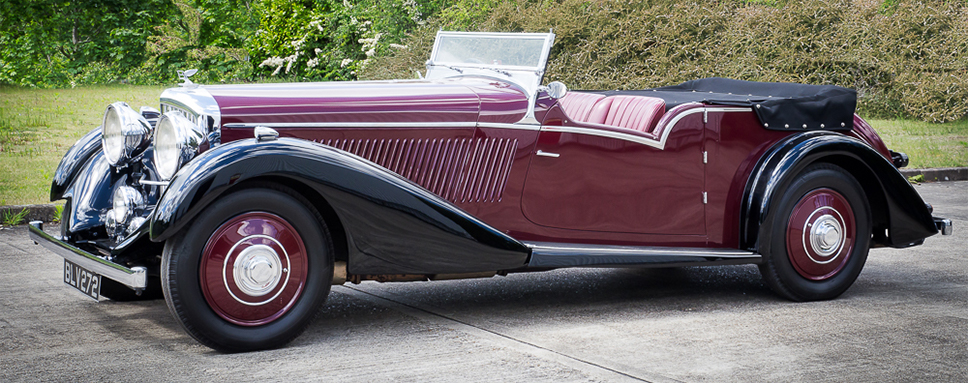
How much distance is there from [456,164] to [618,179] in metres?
0.84

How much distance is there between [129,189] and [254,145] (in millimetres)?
868

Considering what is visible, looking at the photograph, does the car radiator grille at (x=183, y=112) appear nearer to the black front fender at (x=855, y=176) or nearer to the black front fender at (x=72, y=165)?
the black front fender at (x=72, y=165)

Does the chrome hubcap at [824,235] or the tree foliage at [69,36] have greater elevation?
the tree foliage at [69,36]

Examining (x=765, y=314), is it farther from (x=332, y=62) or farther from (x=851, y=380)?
(x=332, y=62)

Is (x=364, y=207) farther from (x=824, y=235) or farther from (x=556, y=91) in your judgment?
(x=824, y=235)

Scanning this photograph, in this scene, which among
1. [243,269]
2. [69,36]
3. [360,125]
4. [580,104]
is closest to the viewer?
[243,269]

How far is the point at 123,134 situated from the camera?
4012mm

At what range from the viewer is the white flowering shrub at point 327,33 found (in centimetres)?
1475

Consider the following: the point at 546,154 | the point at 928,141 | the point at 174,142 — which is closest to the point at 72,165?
the point at 174,142

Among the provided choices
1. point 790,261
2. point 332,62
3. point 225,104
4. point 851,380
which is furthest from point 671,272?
point 332,62

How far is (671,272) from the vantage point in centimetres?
569

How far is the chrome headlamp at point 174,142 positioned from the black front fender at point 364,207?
25cm

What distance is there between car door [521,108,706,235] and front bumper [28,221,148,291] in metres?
1.73

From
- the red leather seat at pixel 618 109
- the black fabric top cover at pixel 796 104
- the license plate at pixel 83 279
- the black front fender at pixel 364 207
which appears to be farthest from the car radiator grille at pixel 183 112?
the black fabric top cover at pixel 796 104
